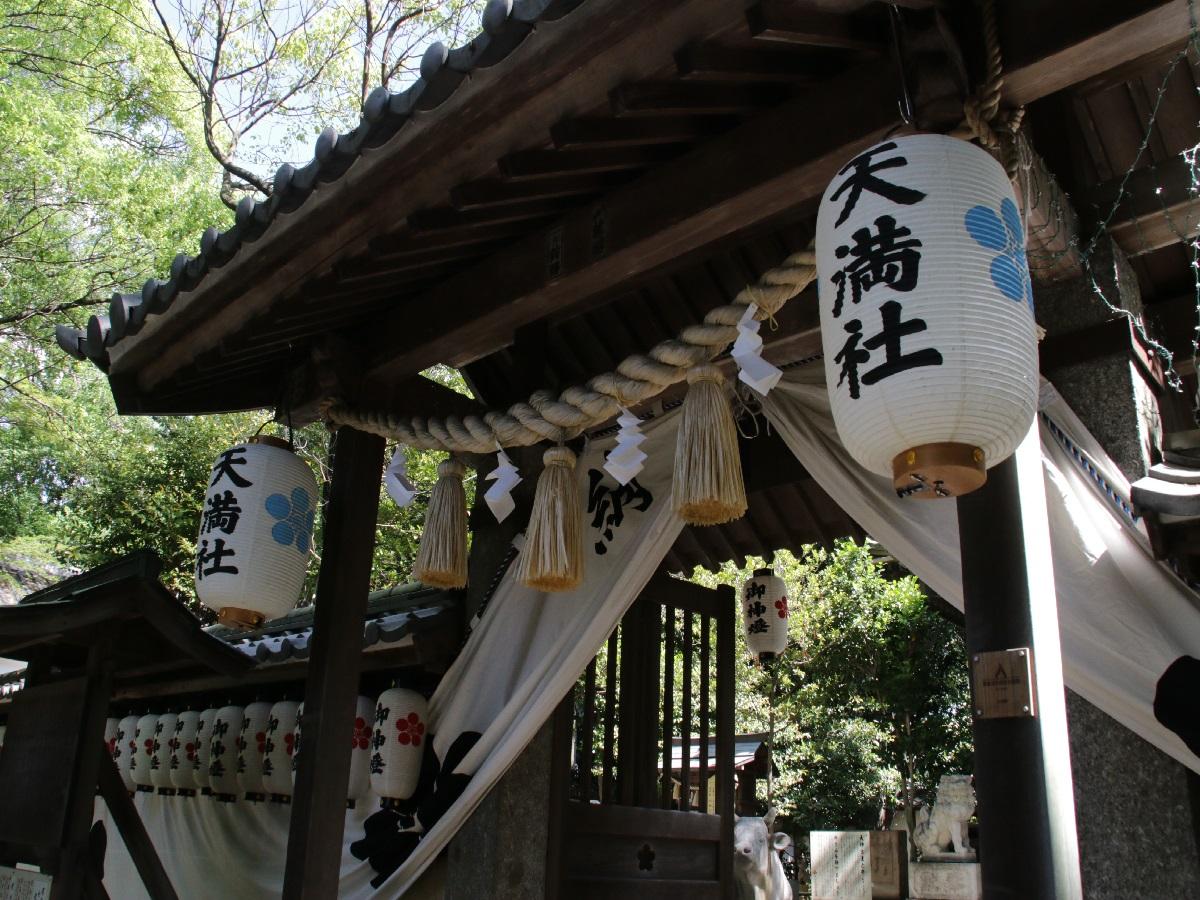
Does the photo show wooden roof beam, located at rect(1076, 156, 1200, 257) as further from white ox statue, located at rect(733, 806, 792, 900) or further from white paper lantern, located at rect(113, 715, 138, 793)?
white paper lantern, located at rect(113, 715, 138, 793)

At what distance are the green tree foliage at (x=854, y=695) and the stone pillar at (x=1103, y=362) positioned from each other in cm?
1188

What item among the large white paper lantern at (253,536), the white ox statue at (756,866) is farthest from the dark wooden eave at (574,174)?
the white ox statue at (756,866)

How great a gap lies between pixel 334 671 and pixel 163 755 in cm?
392

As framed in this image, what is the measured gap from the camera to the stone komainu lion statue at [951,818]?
10602 millimetres

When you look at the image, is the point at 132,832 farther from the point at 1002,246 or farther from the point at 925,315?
the point at 1002,246

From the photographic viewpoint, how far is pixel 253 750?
6.56m

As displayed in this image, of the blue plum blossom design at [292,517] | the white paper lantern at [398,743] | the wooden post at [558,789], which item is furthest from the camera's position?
the white paper lantern at [398,743]

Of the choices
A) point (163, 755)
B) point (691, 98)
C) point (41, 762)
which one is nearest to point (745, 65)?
point (691, 98)

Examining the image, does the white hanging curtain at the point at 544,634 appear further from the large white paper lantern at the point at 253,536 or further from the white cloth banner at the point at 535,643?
the large white paper lantern at the point at 253,536

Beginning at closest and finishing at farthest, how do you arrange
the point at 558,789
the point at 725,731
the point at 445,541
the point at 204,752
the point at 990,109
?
the point at 990,109 → the point at 445,541 → the point at 558,789 → the point at 725,731 → the point at 204,752

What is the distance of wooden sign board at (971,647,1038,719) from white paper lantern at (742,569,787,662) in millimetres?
4758

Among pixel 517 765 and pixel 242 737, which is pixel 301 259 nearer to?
pixel 517 765

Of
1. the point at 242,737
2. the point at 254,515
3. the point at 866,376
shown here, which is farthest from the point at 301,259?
the point at 242,737

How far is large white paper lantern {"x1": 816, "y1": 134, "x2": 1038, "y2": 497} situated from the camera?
2162 mm
